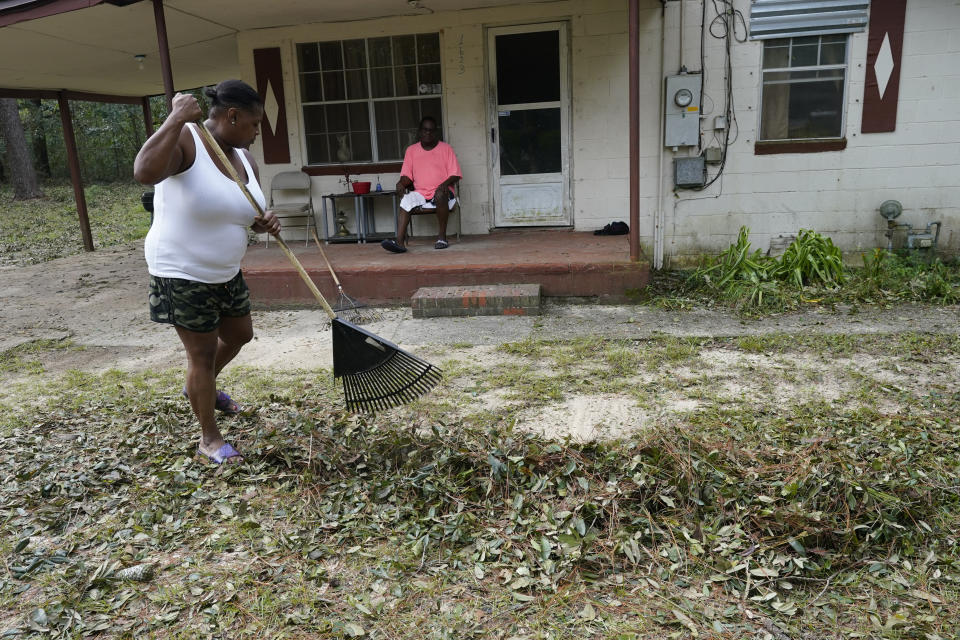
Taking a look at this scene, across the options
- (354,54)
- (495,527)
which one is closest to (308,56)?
(354,54)

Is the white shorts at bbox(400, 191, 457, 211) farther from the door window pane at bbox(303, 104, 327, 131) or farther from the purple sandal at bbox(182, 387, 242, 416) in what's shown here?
the purple sandal at bbox(182, 387, 242, 416)

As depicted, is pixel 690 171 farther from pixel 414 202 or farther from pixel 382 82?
pixel 382 82

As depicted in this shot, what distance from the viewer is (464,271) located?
628cm

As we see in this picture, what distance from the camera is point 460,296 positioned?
5.91 m

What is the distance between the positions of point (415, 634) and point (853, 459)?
72.9 inches

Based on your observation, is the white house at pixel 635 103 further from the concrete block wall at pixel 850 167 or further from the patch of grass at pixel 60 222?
the patch of grass at pixel 60 222

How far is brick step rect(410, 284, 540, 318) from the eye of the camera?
19.2 feet

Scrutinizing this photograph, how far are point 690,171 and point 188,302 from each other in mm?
5469

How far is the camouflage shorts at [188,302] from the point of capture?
2881 millimetres

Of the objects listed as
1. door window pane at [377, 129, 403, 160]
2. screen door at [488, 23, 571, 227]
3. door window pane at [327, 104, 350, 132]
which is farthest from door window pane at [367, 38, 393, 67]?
screen door at [488, 23, 571, 227]

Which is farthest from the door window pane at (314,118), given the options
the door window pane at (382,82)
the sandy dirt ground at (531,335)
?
the sandy dirt ground at (531,335)

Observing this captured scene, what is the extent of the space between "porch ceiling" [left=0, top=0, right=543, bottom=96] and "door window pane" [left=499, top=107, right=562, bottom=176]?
1.16 m

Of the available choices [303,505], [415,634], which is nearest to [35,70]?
[303,505]

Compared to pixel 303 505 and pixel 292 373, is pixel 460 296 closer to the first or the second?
pixel 292 373
